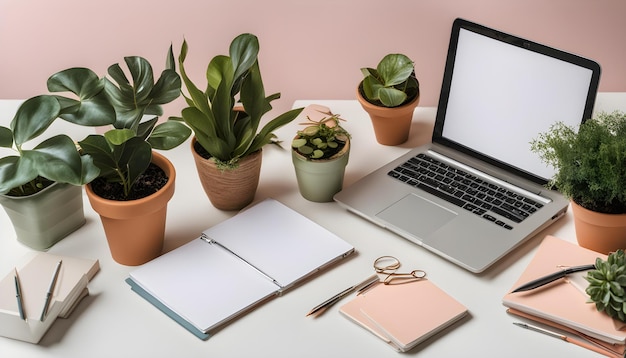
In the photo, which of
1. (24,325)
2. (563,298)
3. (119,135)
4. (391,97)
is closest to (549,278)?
(563,298)

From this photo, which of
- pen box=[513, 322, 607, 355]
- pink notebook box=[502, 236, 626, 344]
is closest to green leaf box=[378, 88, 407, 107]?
pink notebook box=[502, 236, 626, 344]

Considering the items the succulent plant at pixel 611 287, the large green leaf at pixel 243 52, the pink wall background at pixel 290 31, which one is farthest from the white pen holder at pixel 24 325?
the pink wall background at pixel 290 31

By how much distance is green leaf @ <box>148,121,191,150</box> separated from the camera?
147 centimetres

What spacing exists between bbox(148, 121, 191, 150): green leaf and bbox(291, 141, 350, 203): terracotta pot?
0.77 feet

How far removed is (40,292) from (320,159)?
55 cm

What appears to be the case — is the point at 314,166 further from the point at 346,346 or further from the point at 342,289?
the point at 346,346

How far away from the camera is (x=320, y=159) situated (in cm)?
160

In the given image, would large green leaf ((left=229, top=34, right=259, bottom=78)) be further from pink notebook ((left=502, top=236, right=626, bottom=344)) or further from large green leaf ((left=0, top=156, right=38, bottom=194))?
pink notebook ((left=502, top=236, right=626, bottom=344))

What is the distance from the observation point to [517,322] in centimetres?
137

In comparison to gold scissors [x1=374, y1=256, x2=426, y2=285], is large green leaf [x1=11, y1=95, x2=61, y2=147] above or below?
above

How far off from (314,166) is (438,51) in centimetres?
169

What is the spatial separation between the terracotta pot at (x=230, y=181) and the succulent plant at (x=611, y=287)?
2.09 ft

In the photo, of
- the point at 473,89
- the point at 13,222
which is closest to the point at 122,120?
the point at 13,222

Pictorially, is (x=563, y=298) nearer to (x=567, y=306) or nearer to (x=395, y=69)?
(x=567, y=306)
